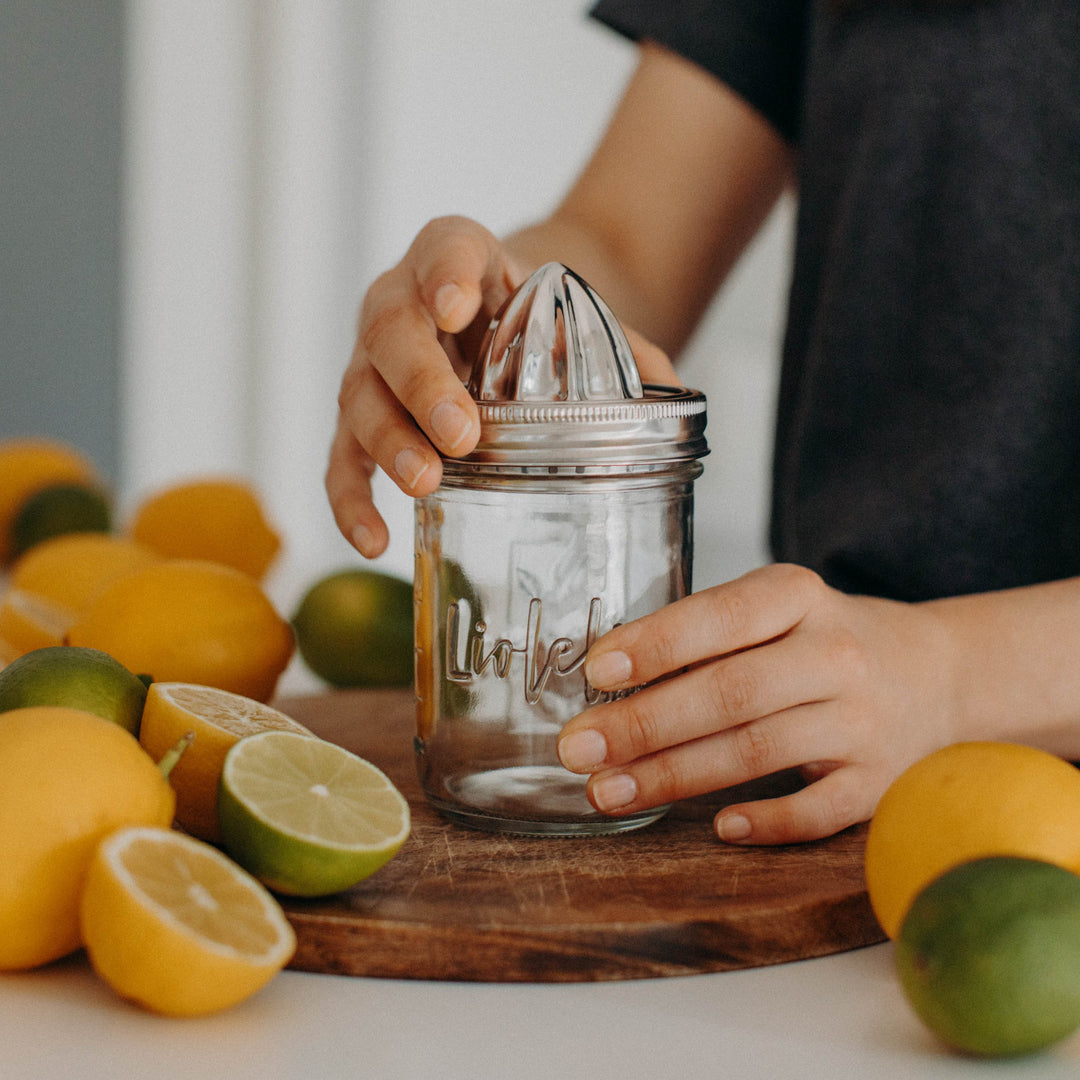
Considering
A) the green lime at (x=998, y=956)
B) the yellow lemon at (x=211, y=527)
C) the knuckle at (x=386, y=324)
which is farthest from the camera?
the yellow lemon at (x=211, y=527)

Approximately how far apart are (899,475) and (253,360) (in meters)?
2.05

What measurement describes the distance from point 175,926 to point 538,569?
0.22 meters

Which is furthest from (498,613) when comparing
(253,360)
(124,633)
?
(253,360)

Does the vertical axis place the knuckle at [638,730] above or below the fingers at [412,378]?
below

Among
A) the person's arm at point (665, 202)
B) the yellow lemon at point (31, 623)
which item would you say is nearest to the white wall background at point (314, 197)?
the person's arm at point (665, 202)

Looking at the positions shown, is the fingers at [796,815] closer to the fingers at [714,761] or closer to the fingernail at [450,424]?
the fingers at [714,761]

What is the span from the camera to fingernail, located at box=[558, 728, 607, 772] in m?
0.50

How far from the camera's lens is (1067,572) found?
33.0 inches

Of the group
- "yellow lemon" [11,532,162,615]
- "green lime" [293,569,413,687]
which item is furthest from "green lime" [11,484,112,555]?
"green lime" [293,569,413,687]

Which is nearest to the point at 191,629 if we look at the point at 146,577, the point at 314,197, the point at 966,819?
the point at 146,577

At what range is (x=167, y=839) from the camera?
39 cm

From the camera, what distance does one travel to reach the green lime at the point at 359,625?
2.60 feet

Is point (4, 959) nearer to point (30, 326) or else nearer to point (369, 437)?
point (369, 437)

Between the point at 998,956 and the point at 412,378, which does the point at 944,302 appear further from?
the point at 998,956
